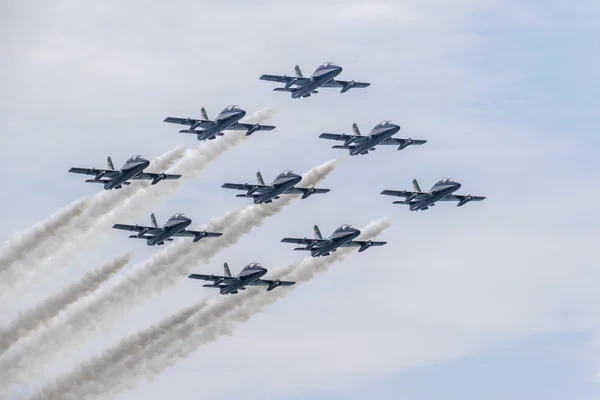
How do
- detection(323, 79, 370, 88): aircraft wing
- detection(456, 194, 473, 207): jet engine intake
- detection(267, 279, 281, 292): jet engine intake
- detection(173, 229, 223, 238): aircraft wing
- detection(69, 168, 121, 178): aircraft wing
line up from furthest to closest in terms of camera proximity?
detection(456, 194, 473, 207): jet engine intake
detection(323, 79, 370, 88): aircraft wing
detection(267, 279, 281, 292): jet engine intake
detection(173, 229, 223, 238): aircraft wing
detection(69, 168, 121, 178): aircraft wing

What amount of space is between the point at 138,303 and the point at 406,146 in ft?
128

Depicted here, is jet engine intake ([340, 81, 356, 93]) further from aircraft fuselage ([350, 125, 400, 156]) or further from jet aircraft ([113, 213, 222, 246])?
jet aircraft ([113, 213, 222, 246])

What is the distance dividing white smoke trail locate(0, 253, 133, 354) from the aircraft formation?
6455mm

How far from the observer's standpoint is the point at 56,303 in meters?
158

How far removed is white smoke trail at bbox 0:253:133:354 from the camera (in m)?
156

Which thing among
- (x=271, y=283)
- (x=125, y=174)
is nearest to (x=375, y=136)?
(x=271, y=283)

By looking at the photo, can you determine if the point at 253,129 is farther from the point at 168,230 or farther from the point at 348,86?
the point at 168,230

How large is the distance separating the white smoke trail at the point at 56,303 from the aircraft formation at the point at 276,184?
21.2ft

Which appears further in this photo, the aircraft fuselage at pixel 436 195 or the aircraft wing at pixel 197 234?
the aircraft fuselage at pixel 436 195

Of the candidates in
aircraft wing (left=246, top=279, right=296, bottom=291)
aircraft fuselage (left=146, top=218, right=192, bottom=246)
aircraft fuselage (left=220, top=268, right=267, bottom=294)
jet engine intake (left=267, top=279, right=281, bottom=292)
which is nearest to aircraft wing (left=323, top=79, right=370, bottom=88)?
aircraft wing (left=246, top=279, right=296, bottom=291)

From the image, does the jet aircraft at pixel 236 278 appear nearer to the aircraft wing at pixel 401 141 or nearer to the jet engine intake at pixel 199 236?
the jet engine intake at pixel 199 236

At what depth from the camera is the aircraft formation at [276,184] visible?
154m

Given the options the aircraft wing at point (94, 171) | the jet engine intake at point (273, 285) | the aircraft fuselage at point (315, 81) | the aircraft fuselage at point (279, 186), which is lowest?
the jet engine intake at point (273, 285)

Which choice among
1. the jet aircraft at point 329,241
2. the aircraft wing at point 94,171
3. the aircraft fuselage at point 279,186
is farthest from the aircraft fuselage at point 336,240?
the aircraft wing at point 94,171
